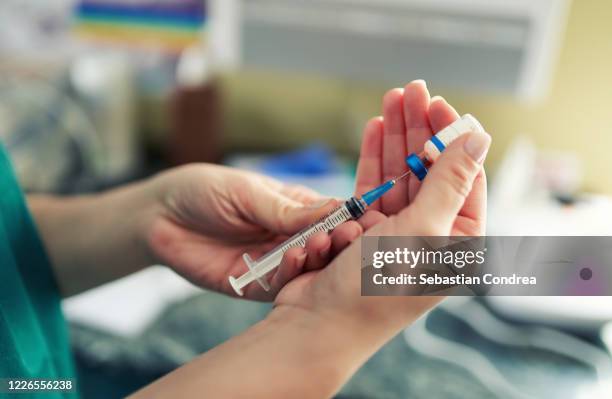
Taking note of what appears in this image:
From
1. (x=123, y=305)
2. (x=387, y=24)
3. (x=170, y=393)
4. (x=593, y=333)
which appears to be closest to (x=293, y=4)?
(x=387, y=24)

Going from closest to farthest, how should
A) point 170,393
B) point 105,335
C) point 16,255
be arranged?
1. point 170,393
2. point 16,255
3. point 105,335

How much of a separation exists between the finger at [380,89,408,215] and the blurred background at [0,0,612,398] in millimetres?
283

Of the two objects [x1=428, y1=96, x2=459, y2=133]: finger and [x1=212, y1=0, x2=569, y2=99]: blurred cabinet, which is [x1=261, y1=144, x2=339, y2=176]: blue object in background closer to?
[x1=212, y1=0, x2=569, y2=99]: blurred cabinet

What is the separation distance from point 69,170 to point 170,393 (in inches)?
30.2

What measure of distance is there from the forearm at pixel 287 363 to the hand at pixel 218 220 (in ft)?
0.37

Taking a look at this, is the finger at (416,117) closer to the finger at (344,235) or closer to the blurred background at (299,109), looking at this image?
the finger at (344,235)

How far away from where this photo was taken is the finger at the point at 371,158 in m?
0.52

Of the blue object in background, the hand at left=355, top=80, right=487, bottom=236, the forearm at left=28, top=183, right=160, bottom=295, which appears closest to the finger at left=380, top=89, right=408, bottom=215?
the hand at left=355, top=80, right=487, bottom=236

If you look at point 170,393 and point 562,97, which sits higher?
point 562,97

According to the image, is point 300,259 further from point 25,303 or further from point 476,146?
point 25,303

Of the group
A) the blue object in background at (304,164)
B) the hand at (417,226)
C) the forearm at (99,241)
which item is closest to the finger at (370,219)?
the hand at (417,226)

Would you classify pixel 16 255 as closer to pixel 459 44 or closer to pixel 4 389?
pixel 4 389

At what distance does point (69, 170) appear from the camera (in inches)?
40.5

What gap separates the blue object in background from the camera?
1.09 metres
